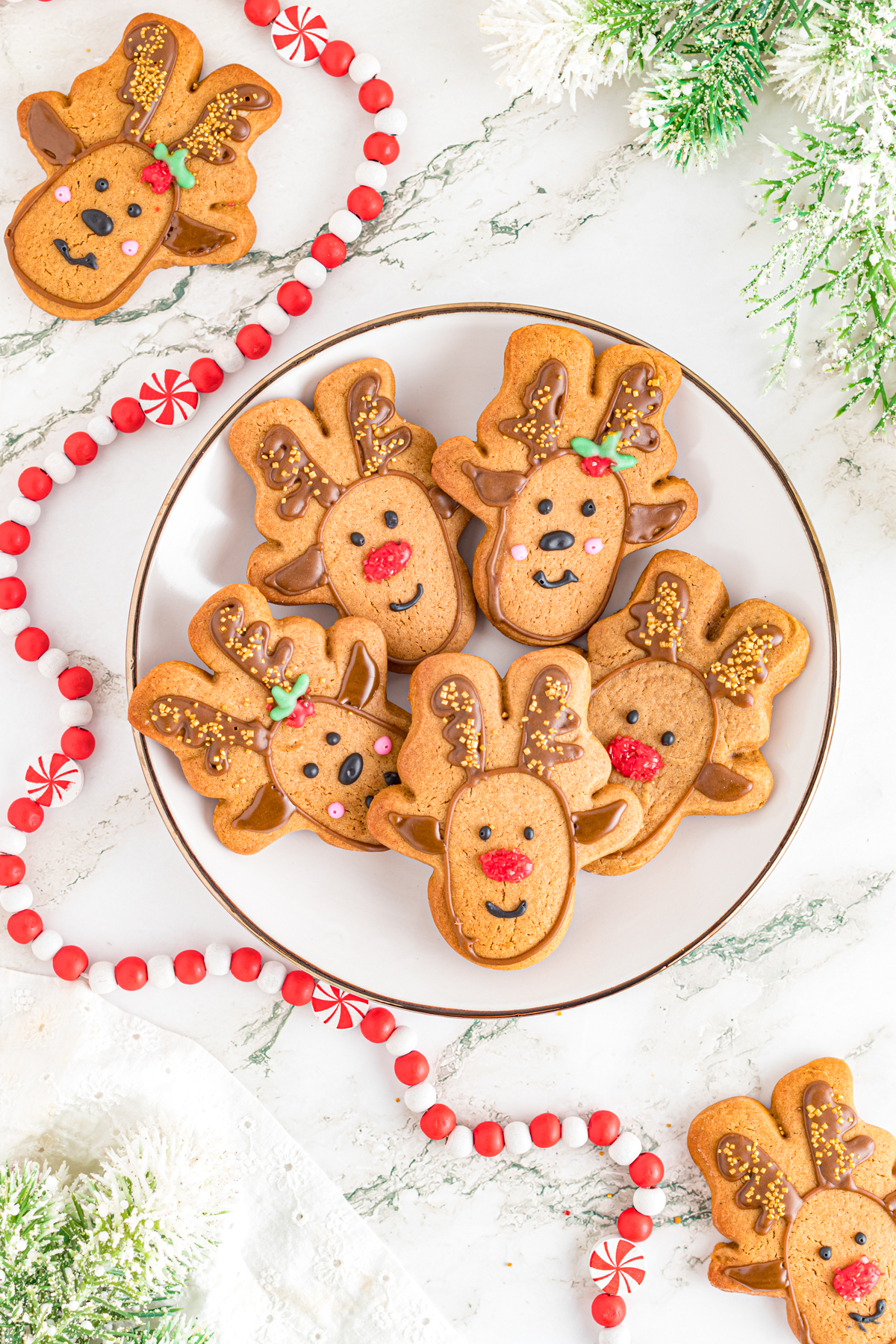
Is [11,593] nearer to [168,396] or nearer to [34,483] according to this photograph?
[34,483]

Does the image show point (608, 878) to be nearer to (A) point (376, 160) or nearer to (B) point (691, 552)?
(B) point (691, 552)

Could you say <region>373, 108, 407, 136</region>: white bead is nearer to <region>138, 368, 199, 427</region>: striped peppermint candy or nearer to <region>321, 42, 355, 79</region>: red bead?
<region>321, 42, 355, 79</region>: red bead

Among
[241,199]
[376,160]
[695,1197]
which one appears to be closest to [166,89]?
[241,199]

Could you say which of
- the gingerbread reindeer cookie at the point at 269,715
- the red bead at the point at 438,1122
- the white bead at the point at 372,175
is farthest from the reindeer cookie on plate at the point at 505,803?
the white bead at the point at 372,175

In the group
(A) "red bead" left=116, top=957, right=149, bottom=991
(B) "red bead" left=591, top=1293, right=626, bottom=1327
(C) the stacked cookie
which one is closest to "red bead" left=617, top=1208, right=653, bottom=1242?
(B) "red bead" left=591, top=1293, right=626, bottom=1327

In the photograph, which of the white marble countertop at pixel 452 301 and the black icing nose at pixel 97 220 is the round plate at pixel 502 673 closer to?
the white marble countertop at pixel 452 301
